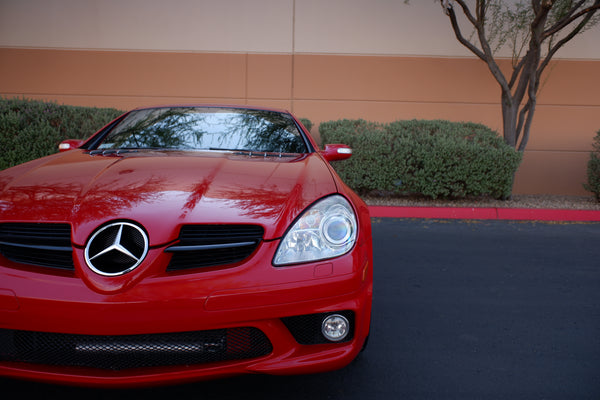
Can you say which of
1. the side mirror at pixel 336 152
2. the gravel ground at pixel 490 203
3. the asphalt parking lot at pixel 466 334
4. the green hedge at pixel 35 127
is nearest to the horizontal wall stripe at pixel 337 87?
the gravel ground at pixel 490 203

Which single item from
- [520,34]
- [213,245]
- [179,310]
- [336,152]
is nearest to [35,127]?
[336,152]

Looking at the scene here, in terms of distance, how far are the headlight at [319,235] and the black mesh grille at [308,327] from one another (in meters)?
0.21

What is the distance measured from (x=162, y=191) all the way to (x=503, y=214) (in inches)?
222

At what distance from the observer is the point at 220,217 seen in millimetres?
1883

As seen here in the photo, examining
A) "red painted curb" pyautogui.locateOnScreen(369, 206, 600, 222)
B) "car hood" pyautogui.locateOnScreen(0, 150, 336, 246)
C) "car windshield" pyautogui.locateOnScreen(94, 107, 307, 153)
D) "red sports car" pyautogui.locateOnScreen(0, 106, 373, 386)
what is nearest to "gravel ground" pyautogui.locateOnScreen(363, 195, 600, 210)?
"red painted curb" pyautogui.locateOnScreen(369, 206, 600, 222)

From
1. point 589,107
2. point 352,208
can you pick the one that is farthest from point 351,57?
point 352,208

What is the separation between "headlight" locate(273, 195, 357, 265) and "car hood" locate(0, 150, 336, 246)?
5cm

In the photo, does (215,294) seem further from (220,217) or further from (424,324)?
(424,324)

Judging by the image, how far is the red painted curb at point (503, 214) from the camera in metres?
6.62

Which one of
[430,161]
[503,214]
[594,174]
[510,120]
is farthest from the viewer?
[510,120]

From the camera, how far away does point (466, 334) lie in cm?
282

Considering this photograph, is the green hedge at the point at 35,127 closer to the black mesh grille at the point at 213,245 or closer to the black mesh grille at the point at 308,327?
the black mesh grille at the point at 213,245

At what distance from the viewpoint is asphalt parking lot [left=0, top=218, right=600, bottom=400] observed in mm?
2180

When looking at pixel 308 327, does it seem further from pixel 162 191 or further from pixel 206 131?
pixel 206 131
